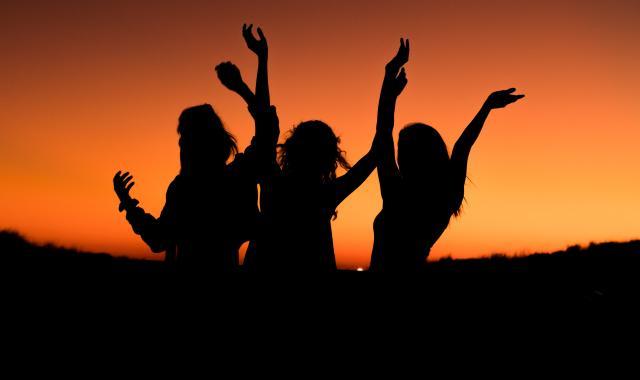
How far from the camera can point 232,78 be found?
3.50 meters

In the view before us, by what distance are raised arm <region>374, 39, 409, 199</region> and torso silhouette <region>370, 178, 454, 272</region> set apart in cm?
12

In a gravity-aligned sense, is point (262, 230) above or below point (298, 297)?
above

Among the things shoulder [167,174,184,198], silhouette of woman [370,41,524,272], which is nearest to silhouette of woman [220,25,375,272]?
silhouette of woman [370,41,524,272]

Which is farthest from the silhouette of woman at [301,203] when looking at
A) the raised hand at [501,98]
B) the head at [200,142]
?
the raised hand at [501,98]

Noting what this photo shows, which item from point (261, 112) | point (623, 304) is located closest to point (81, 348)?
point (261, 112)

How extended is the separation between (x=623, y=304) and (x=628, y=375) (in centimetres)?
47

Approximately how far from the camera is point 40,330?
2207 mm

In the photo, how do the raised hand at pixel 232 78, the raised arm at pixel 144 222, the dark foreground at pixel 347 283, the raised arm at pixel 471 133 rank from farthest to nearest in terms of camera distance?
1. the raised arm at pixel 471 133
2. the raised hand at pixel 232 78
3. the raised arm at pixel 144 222
4. the dark foreground at pixel 347 283

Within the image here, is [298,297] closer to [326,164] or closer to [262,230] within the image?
[262,230]

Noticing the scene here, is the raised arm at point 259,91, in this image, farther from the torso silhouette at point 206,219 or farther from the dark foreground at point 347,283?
the dark foreground at point 347,283

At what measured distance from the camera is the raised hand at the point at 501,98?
362 cm

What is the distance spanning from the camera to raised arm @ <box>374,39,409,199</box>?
3.63 metres

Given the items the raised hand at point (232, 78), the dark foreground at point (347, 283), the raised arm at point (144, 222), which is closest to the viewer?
the dark foreground at point (347, 283)

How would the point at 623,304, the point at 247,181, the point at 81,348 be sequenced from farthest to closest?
the point at 247,181
the point at 623,304
the point at 81,348
